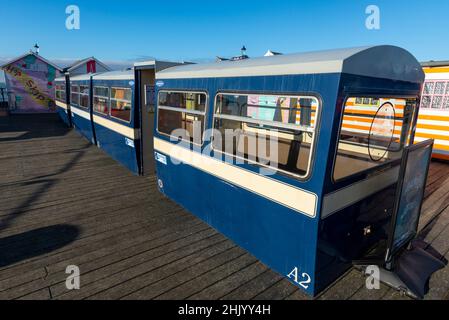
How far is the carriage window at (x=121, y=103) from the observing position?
7230 mm

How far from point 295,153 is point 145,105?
4.14 metres

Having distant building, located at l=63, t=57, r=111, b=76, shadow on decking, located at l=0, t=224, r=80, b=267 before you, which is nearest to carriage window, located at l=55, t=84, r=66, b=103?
distant building, located at l=63, t=57, r=111, b=76

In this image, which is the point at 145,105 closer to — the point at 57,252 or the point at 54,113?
the point at 57,252

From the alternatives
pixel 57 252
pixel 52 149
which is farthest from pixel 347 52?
pixel 52 149

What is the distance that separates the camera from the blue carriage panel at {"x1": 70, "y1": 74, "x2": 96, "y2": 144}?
10688 millimetres

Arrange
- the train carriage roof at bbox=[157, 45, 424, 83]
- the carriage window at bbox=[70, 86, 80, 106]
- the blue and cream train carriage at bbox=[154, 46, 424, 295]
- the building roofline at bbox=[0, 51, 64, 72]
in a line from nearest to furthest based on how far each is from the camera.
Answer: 1. the train carriage roof at bbox=[157, 45, 424, 83]
2. the blue and cream train carriage at bbox=[154, 46, 424, 295]
3. the carriage window at bbox=[70, 86, 80, 106]
4. the building roofline at bbox=[0, 51, 64, 72]

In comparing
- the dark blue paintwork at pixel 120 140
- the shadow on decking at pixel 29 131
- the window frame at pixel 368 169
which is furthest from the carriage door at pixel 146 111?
the shadow on decking at pixel 29 131

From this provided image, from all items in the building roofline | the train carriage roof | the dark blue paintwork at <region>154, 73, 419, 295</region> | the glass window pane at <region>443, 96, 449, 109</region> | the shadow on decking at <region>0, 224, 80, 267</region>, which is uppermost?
the building roofline

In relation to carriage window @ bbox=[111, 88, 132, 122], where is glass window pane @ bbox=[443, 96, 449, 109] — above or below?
above

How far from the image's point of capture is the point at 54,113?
22.4 meters

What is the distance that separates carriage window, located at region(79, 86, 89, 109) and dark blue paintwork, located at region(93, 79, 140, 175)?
55.4 inches

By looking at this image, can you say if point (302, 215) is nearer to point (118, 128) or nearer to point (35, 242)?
point (35, 242)

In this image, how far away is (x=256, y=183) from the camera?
3621mm

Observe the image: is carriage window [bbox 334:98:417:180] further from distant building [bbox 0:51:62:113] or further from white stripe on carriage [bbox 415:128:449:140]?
distant building [bbox 0:51:62:113]
